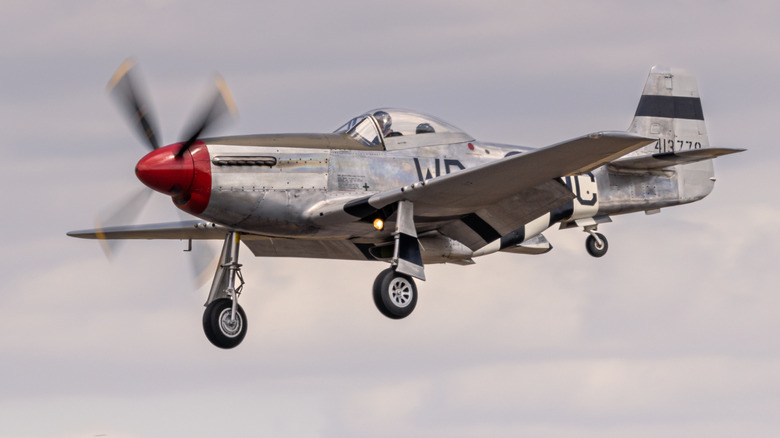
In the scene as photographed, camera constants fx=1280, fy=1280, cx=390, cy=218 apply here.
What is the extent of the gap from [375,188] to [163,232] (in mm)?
4691

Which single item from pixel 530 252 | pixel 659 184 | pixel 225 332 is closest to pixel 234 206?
pixel 225 332

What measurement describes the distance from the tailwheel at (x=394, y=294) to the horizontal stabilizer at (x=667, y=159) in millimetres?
4493

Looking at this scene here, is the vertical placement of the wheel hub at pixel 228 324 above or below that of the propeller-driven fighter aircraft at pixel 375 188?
below

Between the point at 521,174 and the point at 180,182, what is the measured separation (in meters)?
4.56

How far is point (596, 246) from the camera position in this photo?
21312 millimetres

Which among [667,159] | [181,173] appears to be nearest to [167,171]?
[181,173]

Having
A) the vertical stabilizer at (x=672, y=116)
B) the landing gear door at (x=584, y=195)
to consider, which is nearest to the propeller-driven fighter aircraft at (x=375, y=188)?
the landing gear door at (x=584, y=195)

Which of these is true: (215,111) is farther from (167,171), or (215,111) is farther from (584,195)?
(584,195)

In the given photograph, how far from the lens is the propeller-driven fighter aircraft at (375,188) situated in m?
17.0

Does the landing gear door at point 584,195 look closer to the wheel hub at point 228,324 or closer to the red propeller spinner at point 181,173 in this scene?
the wheel hub at point 228,324

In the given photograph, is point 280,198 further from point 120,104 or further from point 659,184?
point 659,184

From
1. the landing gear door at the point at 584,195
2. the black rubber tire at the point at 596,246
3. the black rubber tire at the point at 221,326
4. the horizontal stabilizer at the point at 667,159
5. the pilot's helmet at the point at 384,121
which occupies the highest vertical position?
the pilot's helmet at the point at 384,121

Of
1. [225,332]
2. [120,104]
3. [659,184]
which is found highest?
[120,104]

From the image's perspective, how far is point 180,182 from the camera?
55.7 ft
